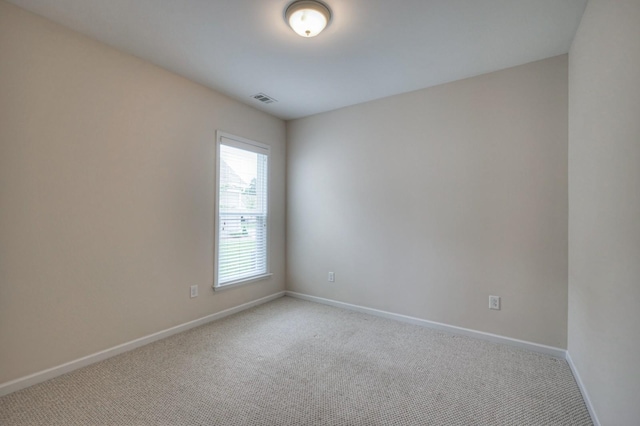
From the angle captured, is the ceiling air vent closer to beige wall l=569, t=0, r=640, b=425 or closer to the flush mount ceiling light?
the flush mount ceiling light

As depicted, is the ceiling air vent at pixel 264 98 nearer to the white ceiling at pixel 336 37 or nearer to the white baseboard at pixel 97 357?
the white ceiling at pixel 336 37

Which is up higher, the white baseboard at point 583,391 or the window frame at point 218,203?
the window frame at point 218,203

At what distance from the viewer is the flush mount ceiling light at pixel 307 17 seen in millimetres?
1867

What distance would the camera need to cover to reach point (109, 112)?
7.78 feet

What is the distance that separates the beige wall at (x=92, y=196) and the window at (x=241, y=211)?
0.16 metres

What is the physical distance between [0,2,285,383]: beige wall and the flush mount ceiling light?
5.04 feet

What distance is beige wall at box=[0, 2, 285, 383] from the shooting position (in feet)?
→ 6.31

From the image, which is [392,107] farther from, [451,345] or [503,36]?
[451,345]

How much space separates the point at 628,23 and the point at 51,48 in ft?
11.3

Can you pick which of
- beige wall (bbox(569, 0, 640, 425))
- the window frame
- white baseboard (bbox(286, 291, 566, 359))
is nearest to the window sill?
the window frame

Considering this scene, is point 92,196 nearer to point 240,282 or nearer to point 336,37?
point 240,282

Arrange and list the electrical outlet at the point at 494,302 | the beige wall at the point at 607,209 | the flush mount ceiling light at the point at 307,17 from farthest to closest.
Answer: the electrical outlet at the point at 494,302 < the flush mount ceiling light at the point at 307,17 < the beige wall at the point at 607,209

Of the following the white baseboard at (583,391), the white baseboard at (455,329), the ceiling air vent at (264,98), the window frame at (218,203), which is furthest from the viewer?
the ceiling air vent at (264,98)

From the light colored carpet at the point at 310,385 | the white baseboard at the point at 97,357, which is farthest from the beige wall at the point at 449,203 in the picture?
the white baseboard at the point at 97,357
